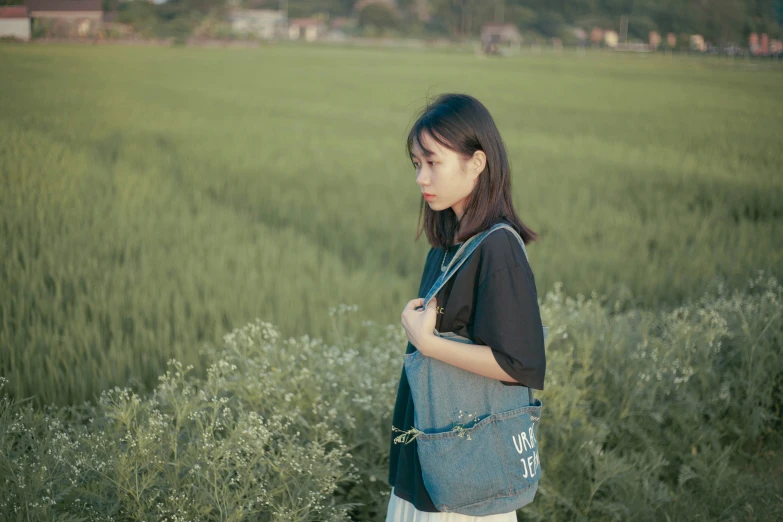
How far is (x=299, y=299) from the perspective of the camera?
3898mm

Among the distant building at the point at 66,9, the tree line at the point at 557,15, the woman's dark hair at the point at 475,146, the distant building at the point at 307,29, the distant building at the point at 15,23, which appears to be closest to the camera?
the woman's dark hair at the point at 475,146

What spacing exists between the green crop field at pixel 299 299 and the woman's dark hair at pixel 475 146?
3.21ft

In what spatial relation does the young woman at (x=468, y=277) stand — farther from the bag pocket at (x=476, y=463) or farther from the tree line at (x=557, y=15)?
the tree line at (x=557, y=15)

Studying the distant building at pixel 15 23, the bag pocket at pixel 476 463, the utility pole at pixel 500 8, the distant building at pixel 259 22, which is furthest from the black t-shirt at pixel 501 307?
the utility pole at pixel 500 8

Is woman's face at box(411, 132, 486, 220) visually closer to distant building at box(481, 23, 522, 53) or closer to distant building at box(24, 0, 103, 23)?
distant building at box(24, 0, 103, 23)

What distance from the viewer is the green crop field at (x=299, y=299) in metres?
2.22

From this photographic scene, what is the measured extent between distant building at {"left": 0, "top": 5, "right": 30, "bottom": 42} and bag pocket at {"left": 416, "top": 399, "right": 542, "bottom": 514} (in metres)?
3.39

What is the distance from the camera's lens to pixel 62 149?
4.06 meters

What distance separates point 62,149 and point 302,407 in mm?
2352

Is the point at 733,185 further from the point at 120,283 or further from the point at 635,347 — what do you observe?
the point at 120,283

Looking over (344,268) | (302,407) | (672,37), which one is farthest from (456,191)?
(672,37)

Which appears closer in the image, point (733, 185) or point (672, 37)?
point (733, 185)

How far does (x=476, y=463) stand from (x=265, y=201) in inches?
167

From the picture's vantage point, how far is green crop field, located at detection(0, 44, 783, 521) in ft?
7.30
